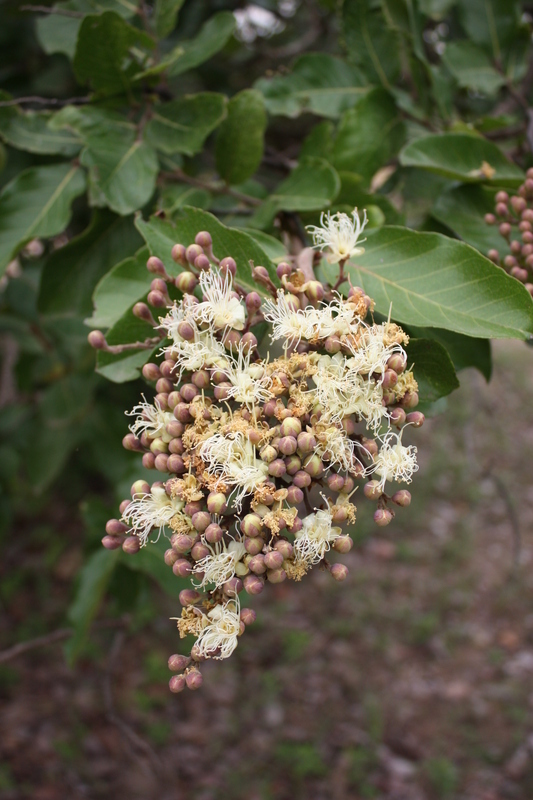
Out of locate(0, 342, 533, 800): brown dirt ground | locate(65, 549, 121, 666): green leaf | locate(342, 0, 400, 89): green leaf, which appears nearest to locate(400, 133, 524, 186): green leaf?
locate(342, 0, 400, 89): green leaf

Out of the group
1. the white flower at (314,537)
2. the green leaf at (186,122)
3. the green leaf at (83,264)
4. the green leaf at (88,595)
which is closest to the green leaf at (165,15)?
the green leaf at (186,122)

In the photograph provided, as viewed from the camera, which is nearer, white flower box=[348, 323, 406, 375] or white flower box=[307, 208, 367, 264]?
white flower box=[348, 323, 406, 375]

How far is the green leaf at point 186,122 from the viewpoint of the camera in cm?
146

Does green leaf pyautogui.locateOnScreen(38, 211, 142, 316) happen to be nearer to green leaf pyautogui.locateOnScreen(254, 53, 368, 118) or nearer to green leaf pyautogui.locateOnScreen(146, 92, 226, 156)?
green leaf pyautogui.locateOnScreen(146, 92, 226, 156)

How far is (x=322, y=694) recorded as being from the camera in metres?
4.20

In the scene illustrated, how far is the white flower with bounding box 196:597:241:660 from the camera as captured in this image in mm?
891

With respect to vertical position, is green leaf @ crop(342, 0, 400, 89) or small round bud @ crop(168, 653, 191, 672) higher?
green leaf @ crop(342, 0, 400, 89)

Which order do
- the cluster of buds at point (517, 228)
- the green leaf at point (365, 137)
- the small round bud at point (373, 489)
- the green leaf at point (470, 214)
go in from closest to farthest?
1. the small round bud at point (373, 489)
2. the cluster of buds at point (517, 228)
3. the green leaf at point (470, 214)
4. the green leaf at point (365, 137)

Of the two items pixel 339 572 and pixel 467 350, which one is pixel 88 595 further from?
pixel 467 350

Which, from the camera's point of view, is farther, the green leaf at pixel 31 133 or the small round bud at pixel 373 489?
the green leaf at pixel 31 133

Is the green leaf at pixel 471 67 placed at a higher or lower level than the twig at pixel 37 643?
higher

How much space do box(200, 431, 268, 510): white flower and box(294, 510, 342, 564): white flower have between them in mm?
101

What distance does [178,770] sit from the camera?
3.71 metres

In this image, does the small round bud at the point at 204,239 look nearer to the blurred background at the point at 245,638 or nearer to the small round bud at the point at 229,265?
the small round bud at the point at 229,265
